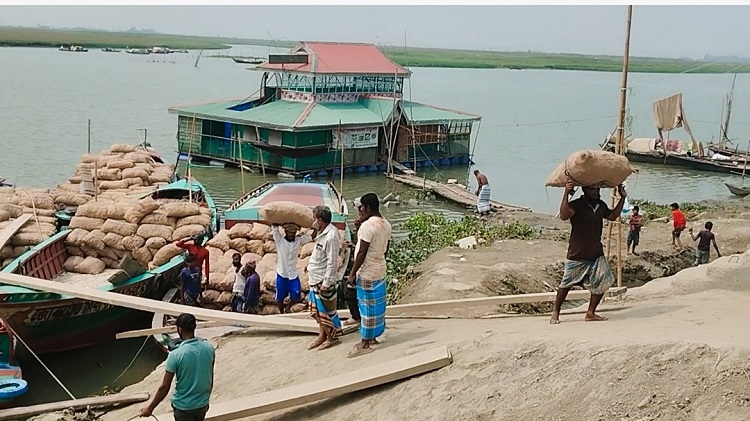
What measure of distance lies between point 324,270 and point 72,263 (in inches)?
241

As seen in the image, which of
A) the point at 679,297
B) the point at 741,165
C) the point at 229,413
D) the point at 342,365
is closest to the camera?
the point at 229,413

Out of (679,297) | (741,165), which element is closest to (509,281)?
(679,297)

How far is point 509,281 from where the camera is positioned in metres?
12.1

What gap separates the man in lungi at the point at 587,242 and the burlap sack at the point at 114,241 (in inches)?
285

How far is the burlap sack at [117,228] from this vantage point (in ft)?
37.3

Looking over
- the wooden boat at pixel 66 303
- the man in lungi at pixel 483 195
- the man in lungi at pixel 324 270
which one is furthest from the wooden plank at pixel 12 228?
the man in lungi at pixel 483 195

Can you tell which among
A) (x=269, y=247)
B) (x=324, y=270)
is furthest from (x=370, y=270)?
(x=269, y=247)

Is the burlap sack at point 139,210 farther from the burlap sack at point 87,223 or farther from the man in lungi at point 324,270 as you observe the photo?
the man in lungi at point 324,270

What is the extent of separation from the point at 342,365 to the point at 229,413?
116 cm

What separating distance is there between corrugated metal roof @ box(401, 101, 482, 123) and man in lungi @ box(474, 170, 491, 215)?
9808 millimetres

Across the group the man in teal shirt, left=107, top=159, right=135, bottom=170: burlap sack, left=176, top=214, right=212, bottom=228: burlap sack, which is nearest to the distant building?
left=107, top=159, right=135, bottom=170: burlap sack

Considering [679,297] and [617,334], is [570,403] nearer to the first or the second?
[617,334]

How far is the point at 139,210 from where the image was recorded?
11.7 m

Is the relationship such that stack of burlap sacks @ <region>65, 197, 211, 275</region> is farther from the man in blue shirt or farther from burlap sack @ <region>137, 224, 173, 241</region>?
the man in blue shirt
